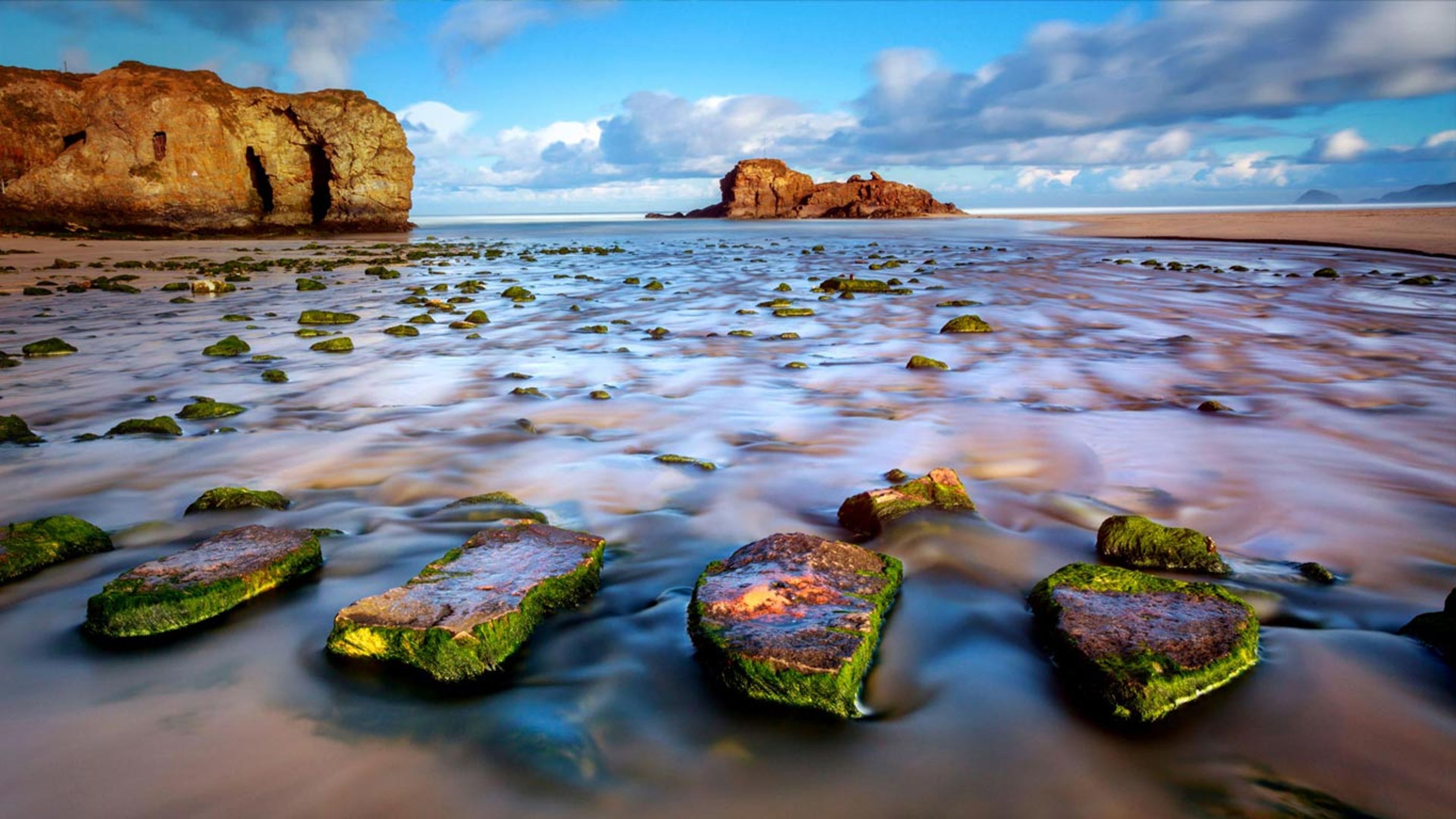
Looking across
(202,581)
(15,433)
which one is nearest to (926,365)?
(202,581)

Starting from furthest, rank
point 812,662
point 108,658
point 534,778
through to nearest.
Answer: point 108,658, point 812,662, point 534,778

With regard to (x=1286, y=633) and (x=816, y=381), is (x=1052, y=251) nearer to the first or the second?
(x=816, y=381)

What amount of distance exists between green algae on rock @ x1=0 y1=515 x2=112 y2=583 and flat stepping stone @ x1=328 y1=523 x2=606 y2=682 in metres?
1.23

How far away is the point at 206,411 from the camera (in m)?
4.64

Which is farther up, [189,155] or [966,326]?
[189,155]

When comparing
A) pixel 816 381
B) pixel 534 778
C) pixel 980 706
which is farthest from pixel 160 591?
pixel 816 381

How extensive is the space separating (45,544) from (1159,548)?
156 inches

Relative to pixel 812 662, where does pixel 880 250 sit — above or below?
above

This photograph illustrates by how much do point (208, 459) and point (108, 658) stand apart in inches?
82.9

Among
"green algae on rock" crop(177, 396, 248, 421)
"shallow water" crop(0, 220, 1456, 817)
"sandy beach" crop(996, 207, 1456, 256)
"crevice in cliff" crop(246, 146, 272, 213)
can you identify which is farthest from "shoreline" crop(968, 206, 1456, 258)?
"crevice in cliff" crop(246, 146, 272, 213)

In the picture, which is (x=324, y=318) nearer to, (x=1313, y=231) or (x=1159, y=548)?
(x=1159, y=548)

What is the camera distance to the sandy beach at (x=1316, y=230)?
19.3 meters

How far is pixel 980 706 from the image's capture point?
1.88m

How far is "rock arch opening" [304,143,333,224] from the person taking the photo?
142 feet
